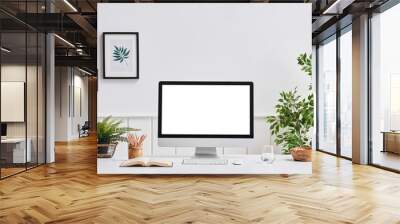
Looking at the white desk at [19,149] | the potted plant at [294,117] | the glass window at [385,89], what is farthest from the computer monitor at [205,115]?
the glass window at [385,89]

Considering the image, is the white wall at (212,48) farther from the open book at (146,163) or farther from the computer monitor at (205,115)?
the open book at (146,163)

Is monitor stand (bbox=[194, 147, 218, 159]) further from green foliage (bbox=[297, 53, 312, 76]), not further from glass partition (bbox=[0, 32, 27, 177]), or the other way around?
glass partition (bbox=[0, 32, 27, 177])

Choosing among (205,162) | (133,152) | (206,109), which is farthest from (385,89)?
(133,152)

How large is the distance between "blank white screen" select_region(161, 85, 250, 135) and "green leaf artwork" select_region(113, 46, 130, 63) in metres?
1.19

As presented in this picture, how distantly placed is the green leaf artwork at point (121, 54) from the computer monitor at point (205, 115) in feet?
3.89

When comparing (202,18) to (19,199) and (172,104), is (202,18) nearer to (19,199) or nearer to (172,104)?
(172,104)

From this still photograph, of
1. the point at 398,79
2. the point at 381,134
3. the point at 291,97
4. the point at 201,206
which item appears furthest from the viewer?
the point at 381,134

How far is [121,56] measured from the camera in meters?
4.59

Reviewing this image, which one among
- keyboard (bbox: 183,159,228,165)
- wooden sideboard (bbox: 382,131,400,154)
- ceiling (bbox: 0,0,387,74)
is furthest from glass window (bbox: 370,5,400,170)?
keyboard (bbox: 183,159,228,165)

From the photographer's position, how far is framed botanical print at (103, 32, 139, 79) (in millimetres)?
4566

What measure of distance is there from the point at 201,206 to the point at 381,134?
4155 millimetres

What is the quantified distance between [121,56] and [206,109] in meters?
1.53

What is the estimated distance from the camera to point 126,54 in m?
4.60

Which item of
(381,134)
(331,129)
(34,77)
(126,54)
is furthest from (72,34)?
(381,134)
